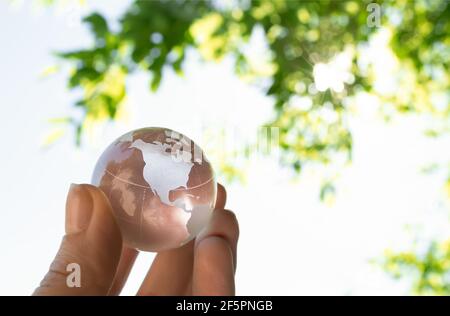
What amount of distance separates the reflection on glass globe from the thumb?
161 millimetres

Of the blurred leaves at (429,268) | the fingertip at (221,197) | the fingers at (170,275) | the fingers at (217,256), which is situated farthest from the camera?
the blurred leaves at (429,268)

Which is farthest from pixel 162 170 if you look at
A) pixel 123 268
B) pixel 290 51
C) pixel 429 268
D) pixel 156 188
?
pixel 429 268

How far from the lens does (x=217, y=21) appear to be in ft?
17.6

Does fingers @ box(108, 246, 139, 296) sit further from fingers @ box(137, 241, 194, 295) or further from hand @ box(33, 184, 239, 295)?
hand @ box(33, 184, 239, 295)

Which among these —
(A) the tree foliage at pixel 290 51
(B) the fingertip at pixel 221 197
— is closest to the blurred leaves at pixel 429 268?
(A) the tree foliage at pixel 290 51

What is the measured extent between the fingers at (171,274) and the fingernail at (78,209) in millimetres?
545

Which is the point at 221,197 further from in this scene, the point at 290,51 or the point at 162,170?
the point at 290,51

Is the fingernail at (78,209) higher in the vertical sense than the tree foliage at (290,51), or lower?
lower

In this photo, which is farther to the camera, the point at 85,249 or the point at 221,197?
the point at 221,197

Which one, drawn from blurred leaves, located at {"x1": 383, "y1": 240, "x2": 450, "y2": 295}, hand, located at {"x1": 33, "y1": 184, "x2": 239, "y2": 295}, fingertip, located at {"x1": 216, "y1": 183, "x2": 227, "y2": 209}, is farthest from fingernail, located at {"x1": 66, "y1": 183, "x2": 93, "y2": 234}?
blurred leaves, located at {"x1": 383, "y1": 240, "x2": 450, "y2": 295}

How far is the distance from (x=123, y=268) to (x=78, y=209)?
27.2 inches

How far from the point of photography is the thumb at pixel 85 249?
193 cm

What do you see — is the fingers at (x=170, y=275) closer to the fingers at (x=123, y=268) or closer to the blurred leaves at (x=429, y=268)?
the fingers at (x=123, y=268)

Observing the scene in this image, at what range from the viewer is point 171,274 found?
2.51 m
